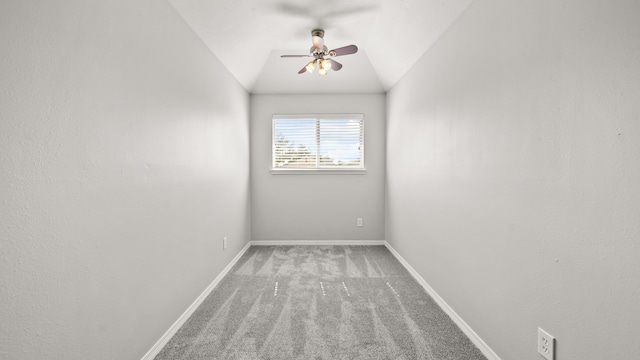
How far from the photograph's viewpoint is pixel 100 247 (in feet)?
4.23

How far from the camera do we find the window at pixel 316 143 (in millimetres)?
4184

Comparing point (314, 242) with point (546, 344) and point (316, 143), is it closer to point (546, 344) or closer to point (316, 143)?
point (316, 143)

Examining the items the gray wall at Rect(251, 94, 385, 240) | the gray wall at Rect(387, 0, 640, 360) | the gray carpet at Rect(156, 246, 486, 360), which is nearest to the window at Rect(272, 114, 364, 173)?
the gray wall at Rect(251, 94, 385, 240)

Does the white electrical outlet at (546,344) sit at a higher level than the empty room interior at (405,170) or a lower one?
lower

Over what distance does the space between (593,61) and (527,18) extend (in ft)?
1.55

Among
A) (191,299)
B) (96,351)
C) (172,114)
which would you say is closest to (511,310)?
(96,351)

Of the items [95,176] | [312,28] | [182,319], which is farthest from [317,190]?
[95,176]

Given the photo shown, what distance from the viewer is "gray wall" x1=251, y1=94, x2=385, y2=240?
4129mm

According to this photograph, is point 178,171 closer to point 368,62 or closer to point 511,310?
point 511,310

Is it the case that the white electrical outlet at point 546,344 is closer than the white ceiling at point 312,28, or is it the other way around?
the white electrical outlet at point 546,344

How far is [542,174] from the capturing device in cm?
127

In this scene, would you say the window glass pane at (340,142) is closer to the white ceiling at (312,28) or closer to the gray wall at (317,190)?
the gray wall at (317,190)

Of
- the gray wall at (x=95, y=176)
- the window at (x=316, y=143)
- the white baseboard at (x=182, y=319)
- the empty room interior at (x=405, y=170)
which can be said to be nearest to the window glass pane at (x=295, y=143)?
the window at (x=316, y=143)

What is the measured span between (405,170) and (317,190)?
4.77 ft
